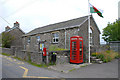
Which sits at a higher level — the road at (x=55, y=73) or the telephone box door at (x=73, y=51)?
the telephone box door at (x=73, y=51)

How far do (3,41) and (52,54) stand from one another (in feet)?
53.9

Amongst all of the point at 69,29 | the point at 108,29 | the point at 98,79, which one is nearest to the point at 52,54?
the point at 98,79

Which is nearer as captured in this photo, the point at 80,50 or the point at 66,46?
the point at 80,50

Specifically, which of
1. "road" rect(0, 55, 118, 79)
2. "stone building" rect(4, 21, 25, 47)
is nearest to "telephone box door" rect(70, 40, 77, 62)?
"road" rect(0, 55, 118, 79)

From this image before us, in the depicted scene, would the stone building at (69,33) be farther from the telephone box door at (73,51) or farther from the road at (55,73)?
the road at (55,73)

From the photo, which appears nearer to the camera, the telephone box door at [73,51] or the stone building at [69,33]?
the telephone box door at [73,51]

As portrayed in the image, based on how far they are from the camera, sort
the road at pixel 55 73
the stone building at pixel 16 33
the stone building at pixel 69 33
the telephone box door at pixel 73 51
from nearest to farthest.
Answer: the road at pixel 55 73 → the telephone box door at pixel 73 51 → the stone building at pixel 69 33 → the stone building at pixel 16 33

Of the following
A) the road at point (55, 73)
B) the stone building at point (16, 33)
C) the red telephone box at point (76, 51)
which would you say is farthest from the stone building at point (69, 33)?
the stone building at point (16, 33)

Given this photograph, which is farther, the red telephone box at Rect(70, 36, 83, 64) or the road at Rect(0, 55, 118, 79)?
the red telephone box at Rect(70, 36, 83, 64)

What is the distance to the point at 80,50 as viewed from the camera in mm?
9055

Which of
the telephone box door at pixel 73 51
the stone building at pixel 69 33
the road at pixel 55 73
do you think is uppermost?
the stone building at pixel 69 33

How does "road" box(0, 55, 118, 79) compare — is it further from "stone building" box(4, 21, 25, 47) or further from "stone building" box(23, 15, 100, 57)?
"stone building" box(4, 21, 25, 47)

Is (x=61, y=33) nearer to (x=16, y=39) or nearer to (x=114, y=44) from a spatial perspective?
(x=114, y=44)

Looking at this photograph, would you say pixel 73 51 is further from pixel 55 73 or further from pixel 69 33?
pixel 69 33
